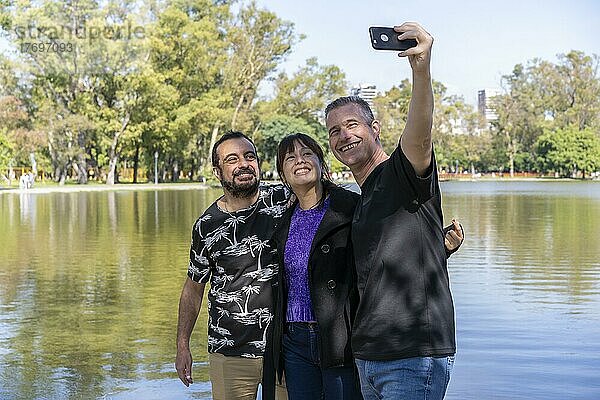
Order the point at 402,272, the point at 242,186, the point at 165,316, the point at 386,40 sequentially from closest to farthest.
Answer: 1. the point at 386,40
2. the point at 402,272
3. the point at 242,186
4. the point at 165,316

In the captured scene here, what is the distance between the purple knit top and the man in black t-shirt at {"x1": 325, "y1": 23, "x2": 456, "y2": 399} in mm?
454

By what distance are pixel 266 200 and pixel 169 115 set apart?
62310 mm

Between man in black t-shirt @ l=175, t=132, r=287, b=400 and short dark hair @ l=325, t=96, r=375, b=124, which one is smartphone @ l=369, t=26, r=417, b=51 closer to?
short dark hair @ l=325, t=96, r=375, b=124

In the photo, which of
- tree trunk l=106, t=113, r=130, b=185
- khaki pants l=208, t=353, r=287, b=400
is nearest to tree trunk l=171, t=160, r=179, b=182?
tree trunk l=106, t=113, r=130, b=185

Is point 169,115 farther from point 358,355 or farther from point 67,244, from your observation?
point 358,355

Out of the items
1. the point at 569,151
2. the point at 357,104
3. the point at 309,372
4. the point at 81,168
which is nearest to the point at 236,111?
the point at 81,168

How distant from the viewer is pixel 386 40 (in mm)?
2729

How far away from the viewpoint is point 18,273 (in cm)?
1338

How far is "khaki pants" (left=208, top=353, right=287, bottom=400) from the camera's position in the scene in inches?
151

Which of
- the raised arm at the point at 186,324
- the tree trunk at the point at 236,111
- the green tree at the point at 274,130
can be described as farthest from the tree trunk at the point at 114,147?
the raised arm at the point at 186,324

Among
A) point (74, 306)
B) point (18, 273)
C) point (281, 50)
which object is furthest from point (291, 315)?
point (281, 50)

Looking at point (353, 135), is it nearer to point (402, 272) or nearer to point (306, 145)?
point (306, 145)

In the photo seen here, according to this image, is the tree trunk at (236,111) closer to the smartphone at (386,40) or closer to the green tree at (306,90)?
the green tree at (306,90)

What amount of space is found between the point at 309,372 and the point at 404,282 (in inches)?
29.4
